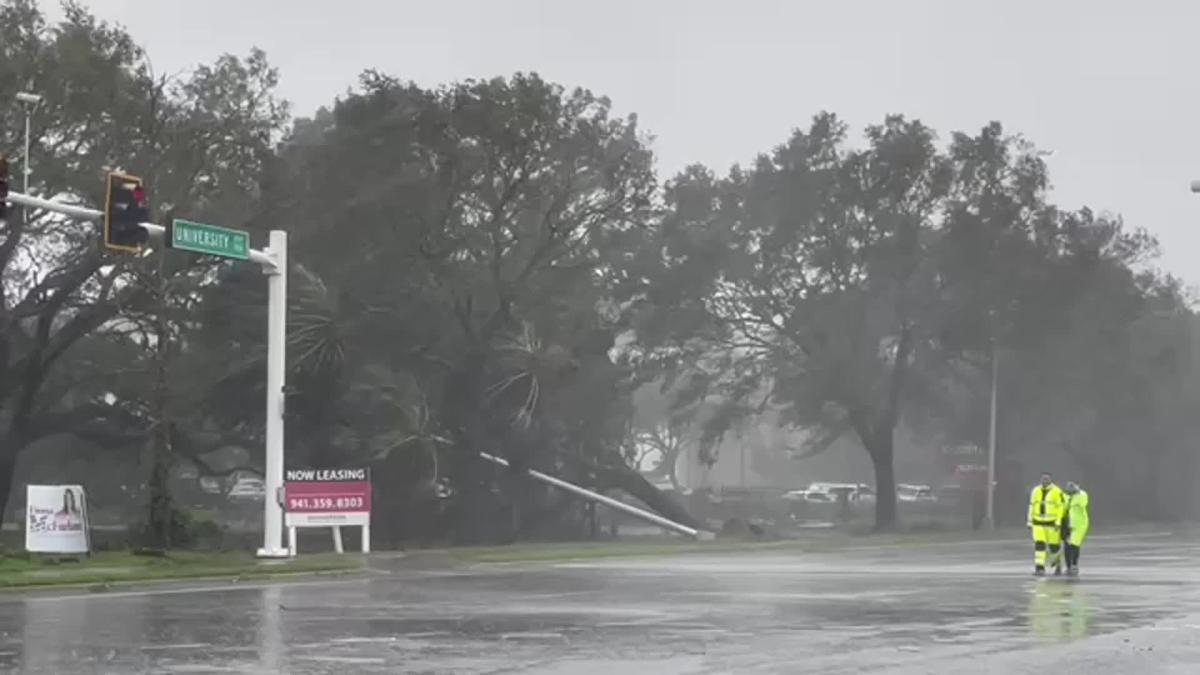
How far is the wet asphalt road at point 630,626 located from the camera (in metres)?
15.3

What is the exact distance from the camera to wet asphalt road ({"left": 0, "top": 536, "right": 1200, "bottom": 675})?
15.3 m

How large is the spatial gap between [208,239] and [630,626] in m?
16.4

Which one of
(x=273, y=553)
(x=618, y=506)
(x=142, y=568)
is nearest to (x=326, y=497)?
(x=273, y=553)

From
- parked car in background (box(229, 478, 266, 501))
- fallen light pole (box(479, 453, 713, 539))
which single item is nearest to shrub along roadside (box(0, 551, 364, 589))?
fallen light pole (box(479, 453, 713, 539))

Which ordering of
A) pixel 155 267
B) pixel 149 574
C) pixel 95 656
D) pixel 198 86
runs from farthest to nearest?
pixel 198 86 < pixel 155 267 < pixel 149 574 < pixel 95 656

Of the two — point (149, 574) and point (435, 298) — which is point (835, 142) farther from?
point (149, 574)

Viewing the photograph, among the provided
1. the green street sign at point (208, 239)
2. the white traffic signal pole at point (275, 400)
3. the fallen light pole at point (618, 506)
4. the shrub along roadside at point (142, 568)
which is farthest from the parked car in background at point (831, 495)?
the green street sign at point (208, 239)

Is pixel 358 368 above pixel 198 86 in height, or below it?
below

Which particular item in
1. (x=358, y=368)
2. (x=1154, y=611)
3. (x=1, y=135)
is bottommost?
(x=1154, y=611)

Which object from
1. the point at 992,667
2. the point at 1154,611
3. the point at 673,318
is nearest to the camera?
the point at 992,667

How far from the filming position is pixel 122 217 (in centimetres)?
2742

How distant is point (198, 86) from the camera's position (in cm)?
5350

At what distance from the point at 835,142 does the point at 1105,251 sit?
15146 millimetres

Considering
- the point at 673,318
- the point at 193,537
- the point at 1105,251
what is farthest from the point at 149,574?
the point at 1105,251
